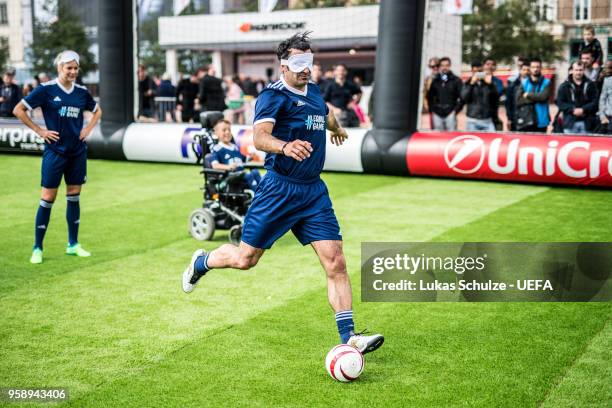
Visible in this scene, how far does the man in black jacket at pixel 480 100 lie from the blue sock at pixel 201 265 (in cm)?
937

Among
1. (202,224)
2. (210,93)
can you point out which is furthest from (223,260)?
(210,93)

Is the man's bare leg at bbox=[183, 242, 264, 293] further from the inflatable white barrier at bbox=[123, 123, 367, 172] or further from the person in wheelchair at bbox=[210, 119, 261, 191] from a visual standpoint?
the inflatable white barrier at bbox=[123, 123, 367, 172]

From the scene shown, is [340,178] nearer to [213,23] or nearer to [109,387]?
[109,387]

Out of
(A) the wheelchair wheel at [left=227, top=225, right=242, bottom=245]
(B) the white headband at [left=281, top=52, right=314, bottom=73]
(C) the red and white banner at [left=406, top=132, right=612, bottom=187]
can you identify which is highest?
(B) the white headband at [left=281, top=52, right=314, bottom=73]

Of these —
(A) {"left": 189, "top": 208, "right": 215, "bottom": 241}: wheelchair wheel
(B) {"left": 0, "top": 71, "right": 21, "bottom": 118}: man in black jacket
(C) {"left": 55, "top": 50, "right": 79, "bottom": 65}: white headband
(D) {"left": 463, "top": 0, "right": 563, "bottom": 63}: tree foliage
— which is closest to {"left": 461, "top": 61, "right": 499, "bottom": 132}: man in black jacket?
(A) {"left": 189, "top": 208, "right": 215, "bottom": 241}: wheelchair wheel

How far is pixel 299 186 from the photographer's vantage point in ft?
16.9

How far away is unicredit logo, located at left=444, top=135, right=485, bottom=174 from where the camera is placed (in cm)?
1295

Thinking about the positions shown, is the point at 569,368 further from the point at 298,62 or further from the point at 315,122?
the point at 298,62

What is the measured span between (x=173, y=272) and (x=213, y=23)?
32401 mm

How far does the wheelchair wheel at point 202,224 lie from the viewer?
353 inches

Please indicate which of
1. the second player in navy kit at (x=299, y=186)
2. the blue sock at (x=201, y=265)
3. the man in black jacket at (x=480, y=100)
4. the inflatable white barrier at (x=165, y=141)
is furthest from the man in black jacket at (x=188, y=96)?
the second player in navy kit at (x=299, y=186)

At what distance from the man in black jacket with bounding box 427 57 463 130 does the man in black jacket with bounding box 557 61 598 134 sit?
198 centimetres

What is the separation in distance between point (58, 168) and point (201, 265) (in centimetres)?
287

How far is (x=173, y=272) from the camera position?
7.50m
